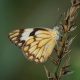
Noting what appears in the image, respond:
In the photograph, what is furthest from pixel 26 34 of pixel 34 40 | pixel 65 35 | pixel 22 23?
pixel 22 23

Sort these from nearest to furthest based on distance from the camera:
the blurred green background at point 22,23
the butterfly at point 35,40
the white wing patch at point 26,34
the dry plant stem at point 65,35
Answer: the dry plant stem at point 65,35 < the butterfly at point 35,40 < the white wing patch at point 26,34 < the blurred green background at point 22,23

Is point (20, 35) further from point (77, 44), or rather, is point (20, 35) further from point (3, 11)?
point (3, 11)

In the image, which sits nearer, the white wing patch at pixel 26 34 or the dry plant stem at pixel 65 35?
the dry plant stem at pixel 65 35

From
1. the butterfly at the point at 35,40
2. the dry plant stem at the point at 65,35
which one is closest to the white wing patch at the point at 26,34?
the butterfly at the point at 35,40

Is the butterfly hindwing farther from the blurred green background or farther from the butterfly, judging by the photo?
the blurred green background

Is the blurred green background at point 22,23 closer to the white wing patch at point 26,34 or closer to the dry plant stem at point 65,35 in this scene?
the white wing patch at point 26,34

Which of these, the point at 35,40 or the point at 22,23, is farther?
the point at 22,23

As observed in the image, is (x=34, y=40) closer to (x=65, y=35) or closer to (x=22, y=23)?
(x=65, y=35)
